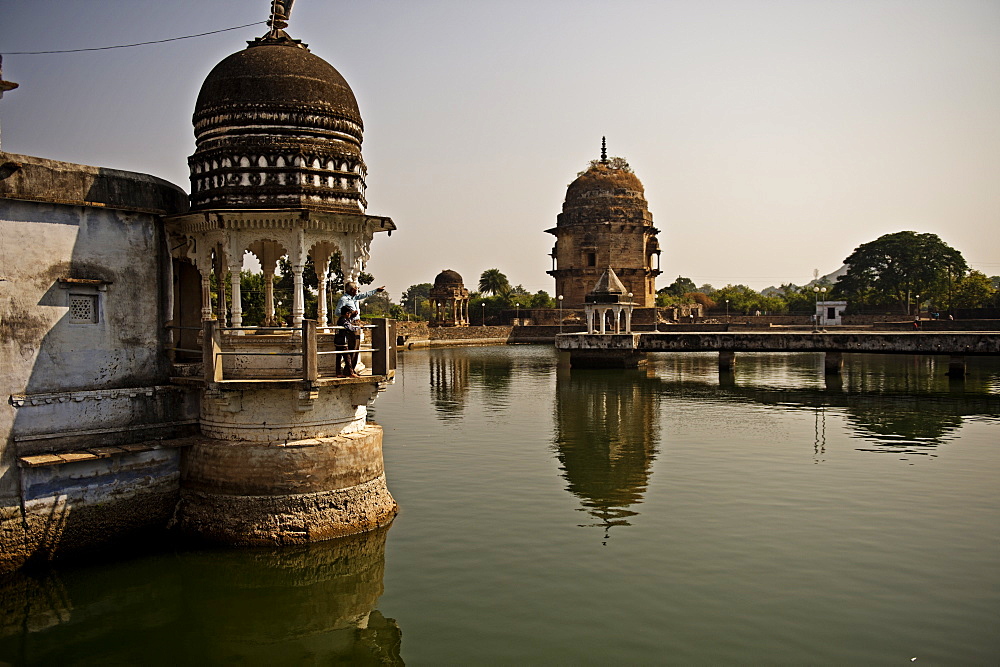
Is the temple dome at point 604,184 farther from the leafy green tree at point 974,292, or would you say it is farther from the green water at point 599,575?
the green water at point 599,575

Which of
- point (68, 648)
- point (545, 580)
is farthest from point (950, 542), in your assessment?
point (68, 648)

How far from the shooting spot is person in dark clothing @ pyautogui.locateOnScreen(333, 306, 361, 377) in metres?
9.16

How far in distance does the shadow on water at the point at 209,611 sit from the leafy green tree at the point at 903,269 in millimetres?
67834

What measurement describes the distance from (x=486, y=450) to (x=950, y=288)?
200ft

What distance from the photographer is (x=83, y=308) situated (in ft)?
29.1

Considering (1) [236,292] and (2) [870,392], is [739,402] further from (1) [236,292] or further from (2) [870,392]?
(1) [236,292]

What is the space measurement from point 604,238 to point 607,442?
46.9 metres

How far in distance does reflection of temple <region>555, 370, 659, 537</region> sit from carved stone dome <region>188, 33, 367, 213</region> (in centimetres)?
552

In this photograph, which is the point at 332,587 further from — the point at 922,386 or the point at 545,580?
the point at 922,386

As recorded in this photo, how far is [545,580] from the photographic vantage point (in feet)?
27.0

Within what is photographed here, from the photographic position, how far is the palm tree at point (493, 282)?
281 feet

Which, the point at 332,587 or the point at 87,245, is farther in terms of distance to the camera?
the point at 87,245

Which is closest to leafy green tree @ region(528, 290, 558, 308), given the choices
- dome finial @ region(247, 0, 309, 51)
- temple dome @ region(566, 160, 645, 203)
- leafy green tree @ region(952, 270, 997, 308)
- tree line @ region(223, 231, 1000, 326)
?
tree line @ region(223, 231, 1000, 326)

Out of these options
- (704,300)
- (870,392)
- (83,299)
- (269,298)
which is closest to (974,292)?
(704,300)
